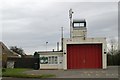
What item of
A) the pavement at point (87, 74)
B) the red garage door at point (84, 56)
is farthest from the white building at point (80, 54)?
the pavement at point (87, 74)

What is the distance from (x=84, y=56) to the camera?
47.5m

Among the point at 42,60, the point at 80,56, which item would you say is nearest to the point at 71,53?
the point at 80,56

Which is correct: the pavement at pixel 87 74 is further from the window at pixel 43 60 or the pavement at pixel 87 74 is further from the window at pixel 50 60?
the window at pixel 43 60

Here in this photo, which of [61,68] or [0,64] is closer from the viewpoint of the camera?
[61,68]

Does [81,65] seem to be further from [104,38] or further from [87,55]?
[104,38]

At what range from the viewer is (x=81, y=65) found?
4738 centimetres

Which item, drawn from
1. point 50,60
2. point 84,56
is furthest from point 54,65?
point 84,56

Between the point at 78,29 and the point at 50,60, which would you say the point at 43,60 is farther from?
the point at 78,29

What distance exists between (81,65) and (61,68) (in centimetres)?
287

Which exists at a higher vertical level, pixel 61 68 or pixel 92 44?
pixel 92 44

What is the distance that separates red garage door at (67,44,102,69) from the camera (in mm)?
47312

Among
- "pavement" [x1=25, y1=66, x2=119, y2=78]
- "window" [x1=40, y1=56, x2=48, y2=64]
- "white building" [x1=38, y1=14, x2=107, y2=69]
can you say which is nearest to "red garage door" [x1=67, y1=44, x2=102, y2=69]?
"white building" [x1=38, y1=14, x2=107, y2=69]

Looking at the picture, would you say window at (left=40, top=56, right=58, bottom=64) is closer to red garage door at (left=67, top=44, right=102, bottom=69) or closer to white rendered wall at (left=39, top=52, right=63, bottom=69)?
white rendered wall at (left=39, top=52, right=63, bottom=69)

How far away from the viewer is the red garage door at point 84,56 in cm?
4731
